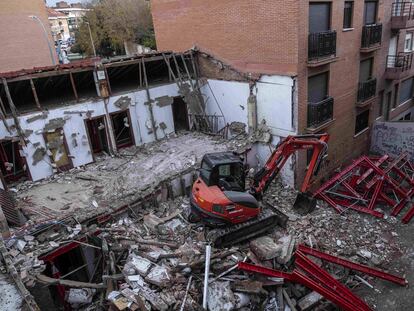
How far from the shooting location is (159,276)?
9031 mm

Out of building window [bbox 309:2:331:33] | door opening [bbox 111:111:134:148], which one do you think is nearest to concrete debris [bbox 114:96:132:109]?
door opening [bbox 111:111:134:148]

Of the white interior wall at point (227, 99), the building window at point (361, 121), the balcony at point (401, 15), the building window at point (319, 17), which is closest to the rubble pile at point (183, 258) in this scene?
the white interior wall at point (227, 99)

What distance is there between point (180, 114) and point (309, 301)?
1317 centimetres

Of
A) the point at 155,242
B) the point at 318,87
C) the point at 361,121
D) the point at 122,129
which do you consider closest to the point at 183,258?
the point at 155,242

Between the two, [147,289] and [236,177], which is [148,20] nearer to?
[236,177]

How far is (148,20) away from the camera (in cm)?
4044

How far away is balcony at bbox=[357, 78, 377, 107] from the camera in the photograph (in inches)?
727

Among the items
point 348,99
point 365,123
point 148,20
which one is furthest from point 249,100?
point 148,20

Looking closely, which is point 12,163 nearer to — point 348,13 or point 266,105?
point 266,105

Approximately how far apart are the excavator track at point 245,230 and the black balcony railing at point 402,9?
1511 centimetres

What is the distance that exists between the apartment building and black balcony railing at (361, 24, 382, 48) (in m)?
0.05

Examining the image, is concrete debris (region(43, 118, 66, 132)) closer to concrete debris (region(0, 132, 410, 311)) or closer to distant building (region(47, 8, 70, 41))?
concrete debris (region(0, 132, 410, 311))

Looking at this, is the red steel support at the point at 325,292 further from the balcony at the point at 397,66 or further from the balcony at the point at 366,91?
the balcony at the point at 397,66

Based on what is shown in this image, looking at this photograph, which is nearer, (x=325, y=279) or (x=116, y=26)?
(x=325, y=279)
